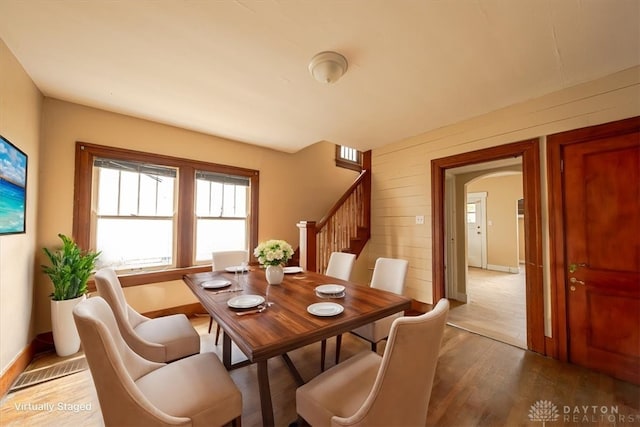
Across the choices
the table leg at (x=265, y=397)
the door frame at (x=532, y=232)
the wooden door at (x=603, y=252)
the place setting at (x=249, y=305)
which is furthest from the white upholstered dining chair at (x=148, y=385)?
the wooden door at (x=603, y=252)

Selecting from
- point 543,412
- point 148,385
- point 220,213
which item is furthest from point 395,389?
point 220,213

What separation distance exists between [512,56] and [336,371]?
2665 millimetres

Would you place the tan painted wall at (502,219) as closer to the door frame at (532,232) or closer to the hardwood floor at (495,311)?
Answer: the hardwood floor at (495,311)

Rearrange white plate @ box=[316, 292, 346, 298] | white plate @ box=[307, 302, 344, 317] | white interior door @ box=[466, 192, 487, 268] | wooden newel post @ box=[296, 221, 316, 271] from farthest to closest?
white interior door @ box=[466, 192, 487, 268], wooden newel post @ box=[296, 221, 316, 271], white plate @ box=[316, 292, 346, 298], white plate @ box=[307, 302, 344, 317]

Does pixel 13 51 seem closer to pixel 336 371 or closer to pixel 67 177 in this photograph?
pixel 67 177

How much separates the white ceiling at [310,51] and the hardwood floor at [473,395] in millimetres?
2655

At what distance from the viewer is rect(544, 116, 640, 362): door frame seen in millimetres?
2314

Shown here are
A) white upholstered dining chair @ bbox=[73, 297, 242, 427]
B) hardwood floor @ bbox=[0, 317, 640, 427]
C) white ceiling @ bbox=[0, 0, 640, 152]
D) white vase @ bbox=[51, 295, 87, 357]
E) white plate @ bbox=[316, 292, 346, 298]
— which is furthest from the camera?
white vase @ bbox=[51, 295, 87, 357]

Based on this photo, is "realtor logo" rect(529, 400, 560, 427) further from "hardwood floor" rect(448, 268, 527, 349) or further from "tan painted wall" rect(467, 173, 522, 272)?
"tan painted wall" rect(467, 173, 522, 272)

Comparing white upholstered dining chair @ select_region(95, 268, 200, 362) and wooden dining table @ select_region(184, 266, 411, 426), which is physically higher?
wooden dining table @ select_region(184, 266, 411, 426)

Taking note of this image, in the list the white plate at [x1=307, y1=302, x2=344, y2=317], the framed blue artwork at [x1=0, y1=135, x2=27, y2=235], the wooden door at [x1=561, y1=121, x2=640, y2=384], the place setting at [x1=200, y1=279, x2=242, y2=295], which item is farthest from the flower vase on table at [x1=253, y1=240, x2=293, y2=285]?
the wooden door at [x1=561, y1=121, x2=640, y2=384]

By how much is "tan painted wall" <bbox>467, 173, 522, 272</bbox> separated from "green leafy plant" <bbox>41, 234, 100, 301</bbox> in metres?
7.77

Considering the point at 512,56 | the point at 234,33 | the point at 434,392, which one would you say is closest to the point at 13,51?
the point at 234,33

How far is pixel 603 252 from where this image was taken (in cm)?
214
